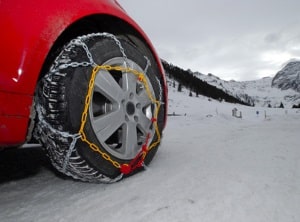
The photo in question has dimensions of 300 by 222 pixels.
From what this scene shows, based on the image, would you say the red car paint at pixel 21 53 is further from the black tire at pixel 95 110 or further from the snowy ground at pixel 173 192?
the snowy ground at pixel 173 192

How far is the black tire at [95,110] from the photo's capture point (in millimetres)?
1518

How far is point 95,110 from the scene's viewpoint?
1909mm

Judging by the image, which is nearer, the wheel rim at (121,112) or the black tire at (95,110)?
the black tire at (95,110)

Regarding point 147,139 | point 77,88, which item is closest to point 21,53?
point 77,88

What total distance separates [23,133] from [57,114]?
0.20m

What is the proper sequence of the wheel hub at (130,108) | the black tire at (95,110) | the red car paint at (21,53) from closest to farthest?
the red car paint at (21,53)
the black tire at (95,110)
the wheel hub at (130,108)

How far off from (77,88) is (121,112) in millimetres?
344

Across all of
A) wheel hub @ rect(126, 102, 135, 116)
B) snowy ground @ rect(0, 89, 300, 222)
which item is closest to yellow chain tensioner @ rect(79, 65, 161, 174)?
snowy ground @ rect(0, 89, 300, 222)

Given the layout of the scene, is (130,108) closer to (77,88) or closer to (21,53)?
(77,88)

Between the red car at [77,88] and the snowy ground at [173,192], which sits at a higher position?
the red car at [77,88]

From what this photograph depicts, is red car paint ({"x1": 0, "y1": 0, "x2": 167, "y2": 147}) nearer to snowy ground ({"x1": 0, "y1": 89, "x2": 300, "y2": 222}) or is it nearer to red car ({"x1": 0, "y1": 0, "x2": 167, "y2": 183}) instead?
red car ({"x1": 0, "y1": 0, "x2": 167, "y2": 183})

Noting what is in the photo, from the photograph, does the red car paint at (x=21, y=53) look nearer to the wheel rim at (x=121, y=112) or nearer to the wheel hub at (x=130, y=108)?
the wheel rim at (x=121, y=112)

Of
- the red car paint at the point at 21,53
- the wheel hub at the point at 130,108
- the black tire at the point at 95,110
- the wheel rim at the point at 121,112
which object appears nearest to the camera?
the red car paint at the point at 21,53

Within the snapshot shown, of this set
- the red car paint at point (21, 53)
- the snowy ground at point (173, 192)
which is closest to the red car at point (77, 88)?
the red car paint at point (21, 53)
